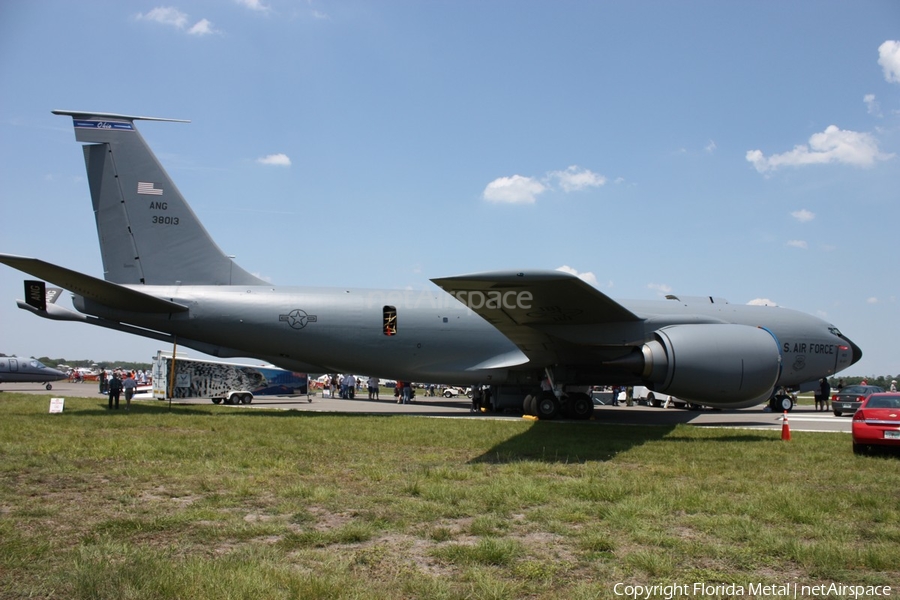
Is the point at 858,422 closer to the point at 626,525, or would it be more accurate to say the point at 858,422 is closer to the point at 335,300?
the point at 626,525

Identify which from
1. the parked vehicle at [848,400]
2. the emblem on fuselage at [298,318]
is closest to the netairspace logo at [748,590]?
the emblem on fuselage at [298,318]

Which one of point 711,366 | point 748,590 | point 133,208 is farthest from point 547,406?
point 748,590

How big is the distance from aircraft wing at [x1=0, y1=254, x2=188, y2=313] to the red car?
15041 mm

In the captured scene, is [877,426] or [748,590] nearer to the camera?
[748,590]

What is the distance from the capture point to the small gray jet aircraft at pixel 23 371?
3941 centimetres

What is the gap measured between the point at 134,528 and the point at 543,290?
7878 millimetres

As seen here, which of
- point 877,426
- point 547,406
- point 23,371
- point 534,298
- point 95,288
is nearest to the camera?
point 877,426

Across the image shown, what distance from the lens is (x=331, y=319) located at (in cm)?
1789

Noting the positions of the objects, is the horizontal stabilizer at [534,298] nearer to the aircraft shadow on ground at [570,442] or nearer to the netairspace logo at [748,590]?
the aircraft shadow on ground at [570,442]

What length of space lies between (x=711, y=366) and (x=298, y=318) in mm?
10467

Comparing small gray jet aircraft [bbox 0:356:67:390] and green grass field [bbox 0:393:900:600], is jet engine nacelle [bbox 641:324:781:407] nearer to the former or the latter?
green grass field [bbox 0:393:900:600]

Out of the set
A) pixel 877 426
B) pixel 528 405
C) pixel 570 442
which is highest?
pixel 877 426

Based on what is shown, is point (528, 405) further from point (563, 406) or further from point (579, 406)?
point (579, 406)

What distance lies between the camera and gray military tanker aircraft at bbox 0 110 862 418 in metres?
15.7
